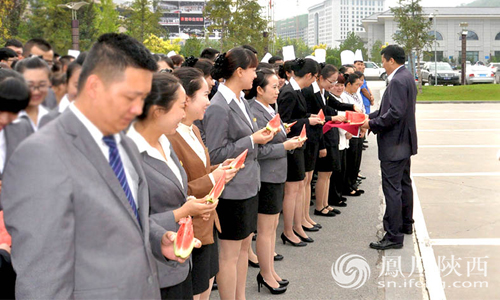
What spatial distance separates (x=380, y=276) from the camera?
198 inches

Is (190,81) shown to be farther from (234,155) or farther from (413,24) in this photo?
(413,24)

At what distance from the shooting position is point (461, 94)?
25.8 metres

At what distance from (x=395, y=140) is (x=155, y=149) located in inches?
156

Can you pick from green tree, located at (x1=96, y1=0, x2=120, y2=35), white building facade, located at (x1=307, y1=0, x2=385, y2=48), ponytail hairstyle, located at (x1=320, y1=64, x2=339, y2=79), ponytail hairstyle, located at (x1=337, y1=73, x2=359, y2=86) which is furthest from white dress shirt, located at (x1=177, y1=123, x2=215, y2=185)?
white building facade, located at (x1=307, y1=0, x2=385, y2=48)

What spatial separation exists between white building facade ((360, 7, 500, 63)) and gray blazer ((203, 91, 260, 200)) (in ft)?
217

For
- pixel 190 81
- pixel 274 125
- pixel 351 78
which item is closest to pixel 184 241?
pixel 190 81

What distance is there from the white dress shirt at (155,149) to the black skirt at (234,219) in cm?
125

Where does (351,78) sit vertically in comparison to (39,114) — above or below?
above

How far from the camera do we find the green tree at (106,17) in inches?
73.3

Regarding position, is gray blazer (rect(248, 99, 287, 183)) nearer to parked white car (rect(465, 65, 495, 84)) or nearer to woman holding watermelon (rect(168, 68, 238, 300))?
woman holding watermelon (rect(168, 68, 238, 300))

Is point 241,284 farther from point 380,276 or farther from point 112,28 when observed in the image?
point 112,28

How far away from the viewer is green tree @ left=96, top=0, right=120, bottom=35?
6.11ft

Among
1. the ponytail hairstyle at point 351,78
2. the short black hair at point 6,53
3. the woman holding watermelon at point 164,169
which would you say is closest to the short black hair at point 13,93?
the short black hair at point 6,53

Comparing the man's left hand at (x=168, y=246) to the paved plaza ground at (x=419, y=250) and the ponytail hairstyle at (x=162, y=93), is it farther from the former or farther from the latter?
A: the paved plaza ground at (x=419, y=250)
